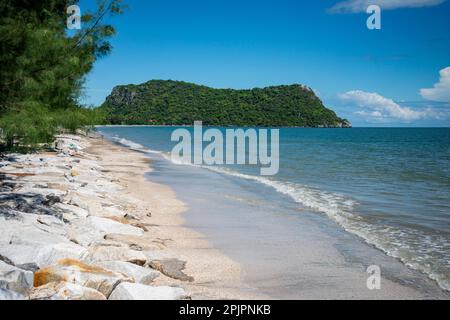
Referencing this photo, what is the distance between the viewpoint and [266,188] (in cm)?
1881

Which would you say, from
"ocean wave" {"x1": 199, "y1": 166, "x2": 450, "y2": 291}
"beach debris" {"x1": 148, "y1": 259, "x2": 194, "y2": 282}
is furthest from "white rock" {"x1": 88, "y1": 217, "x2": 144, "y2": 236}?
"ocean wave" {"x1": 199, "y1": 166, "x2": 450, "y2": 291}

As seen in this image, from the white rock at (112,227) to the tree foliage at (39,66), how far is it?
2.09 m

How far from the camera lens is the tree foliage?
22.2ft

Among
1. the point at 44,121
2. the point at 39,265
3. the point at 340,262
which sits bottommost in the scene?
the point at 340,262

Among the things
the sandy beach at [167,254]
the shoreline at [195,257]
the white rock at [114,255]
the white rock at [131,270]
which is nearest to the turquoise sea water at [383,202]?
the sandy beach at [167,254]

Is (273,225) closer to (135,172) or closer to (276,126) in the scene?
(135,172)

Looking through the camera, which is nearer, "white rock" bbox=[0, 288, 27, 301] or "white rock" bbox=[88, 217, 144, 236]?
"white rock" bbox=[0, 288, 27, 301]

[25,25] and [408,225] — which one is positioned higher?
[25,25]

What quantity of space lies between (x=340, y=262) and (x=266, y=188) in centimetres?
1044

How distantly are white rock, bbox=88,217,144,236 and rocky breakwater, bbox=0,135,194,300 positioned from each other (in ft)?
0.07

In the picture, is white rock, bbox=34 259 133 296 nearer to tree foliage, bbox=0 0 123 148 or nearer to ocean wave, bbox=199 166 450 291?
tree foliage, bbox=0 0 123 148
